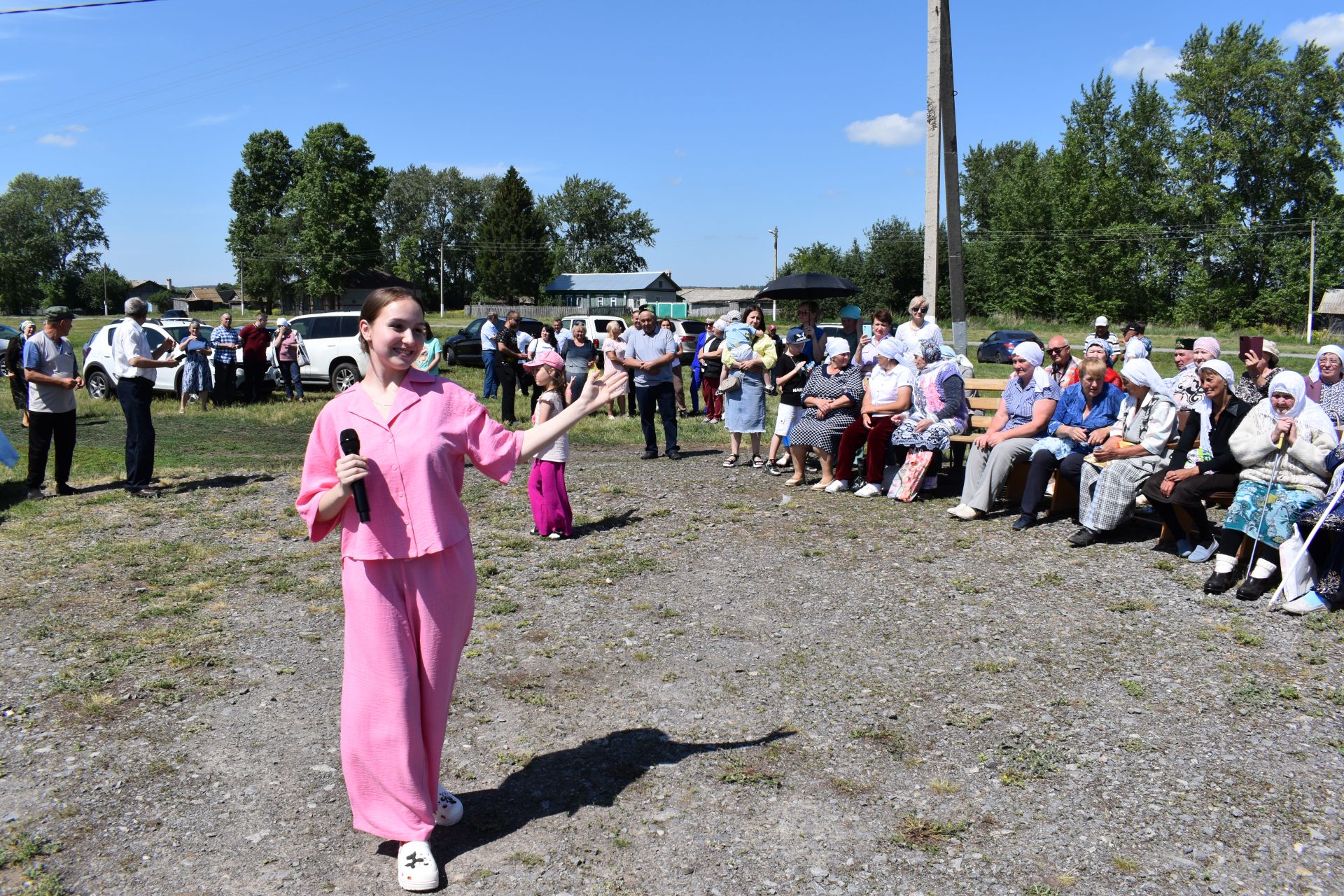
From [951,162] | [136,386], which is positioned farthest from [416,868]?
[951,162]

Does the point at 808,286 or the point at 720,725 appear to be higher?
the point at 808,286

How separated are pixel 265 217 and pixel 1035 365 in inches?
3272

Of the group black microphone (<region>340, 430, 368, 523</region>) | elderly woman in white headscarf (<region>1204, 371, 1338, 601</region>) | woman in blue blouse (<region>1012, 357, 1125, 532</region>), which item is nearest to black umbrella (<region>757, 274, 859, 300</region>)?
woman in blue blouse (<region>1012, 357, 1125, 532</region>)

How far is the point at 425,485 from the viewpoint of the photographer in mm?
3434

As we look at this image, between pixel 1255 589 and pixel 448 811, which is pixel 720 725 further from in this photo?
pixel 1255 589

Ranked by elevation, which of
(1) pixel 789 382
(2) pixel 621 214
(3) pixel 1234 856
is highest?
(2) pixel 621 214

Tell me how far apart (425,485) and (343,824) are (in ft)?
4.98

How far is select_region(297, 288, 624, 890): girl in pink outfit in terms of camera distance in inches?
135

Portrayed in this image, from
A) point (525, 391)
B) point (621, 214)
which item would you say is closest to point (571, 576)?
point (525, 391)

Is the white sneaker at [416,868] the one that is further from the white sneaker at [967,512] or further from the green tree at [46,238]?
the green tree at [46,238]

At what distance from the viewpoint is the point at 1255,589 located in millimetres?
6652

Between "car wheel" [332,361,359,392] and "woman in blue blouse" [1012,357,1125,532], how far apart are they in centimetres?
1570

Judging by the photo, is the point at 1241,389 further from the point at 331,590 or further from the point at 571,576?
the point at 331,590

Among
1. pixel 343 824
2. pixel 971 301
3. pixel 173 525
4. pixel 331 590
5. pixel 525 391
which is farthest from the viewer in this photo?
pixel 971 301
